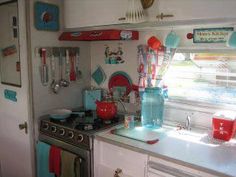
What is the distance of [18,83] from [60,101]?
404mm

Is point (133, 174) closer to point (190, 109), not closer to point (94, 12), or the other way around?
point (190, 109)

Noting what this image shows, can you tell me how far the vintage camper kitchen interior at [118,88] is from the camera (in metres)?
1.66

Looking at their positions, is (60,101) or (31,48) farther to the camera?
(60,101)

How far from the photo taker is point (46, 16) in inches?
86.4

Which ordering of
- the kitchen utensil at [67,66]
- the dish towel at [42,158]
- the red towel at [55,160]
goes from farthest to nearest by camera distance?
the kitchen utensil at [67,66] → the dish towel at [42,158] → the red towel at [55,160]

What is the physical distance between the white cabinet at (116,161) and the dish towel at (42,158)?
475 millimetres

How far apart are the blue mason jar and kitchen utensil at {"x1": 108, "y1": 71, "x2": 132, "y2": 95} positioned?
0.97 ft

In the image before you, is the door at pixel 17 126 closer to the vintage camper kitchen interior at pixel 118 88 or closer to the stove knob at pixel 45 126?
the vintage camper kitchen interior at pixel 118 88

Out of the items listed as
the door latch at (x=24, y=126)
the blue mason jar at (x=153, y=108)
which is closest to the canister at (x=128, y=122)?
the blue mason jar at (x=153, y=108)

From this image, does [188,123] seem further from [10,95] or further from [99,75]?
[10,95]

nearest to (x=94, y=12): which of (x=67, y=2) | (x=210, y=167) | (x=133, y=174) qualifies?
(x=67, y=2)

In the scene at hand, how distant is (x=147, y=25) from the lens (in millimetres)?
1800

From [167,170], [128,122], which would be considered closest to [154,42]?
[128,122]

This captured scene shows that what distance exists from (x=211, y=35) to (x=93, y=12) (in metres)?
0.93
